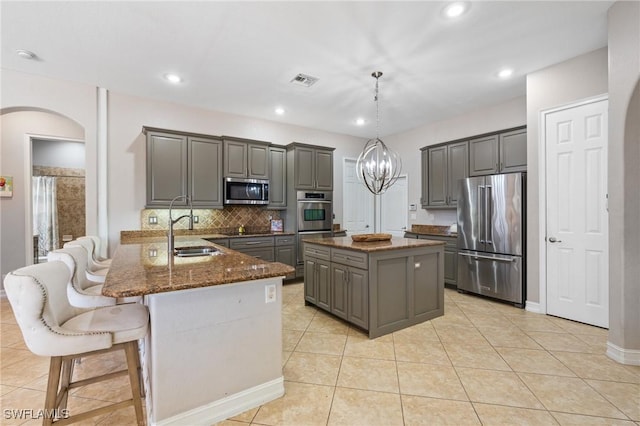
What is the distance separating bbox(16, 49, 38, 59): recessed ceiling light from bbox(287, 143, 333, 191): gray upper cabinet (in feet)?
10.9

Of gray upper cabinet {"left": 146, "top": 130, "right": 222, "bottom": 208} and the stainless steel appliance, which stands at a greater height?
gray upper cabinet {"left": 146, "top": 130, "right": 222, "bottom": 208}

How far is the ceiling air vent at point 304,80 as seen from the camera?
354cm

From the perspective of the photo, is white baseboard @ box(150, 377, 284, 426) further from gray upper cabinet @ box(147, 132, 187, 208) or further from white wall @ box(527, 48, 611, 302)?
white wall @ box(527, 48, 611, 302)

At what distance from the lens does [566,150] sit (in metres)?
3.20

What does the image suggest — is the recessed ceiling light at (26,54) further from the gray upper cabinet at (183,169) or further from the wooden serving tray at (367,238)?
the wooden serving tray at (367,238)

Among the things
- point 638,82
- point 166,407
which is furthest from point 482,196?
point 166,407

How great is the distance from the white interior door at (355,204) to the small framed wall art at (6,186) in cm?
562

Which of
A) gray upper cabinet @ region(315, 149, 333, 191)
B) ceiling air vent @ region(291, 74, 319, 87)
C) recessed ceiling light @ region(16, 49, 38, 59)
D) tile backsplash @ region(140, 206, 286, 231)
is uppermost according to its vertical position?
recessed ceiling light @ region(16, 49, 38, 59)

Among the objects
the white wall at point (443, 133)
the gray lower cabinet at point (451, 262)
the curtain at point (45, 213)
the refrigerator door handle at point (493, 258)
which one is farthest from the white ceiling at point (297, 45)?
the curtain at point (45, 213)

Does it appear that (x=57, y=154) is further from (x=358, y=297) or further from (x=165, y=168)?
(x=358, y=297)

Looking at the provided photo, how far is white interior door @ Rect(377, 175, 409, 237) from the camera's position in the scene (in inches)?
239

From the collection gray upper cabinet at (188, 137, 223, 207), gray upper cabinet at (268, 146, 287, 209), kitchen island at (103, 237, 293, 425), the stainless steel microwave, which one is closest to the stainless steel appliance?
gray upper cabinet at (268, 146, 287, 209)

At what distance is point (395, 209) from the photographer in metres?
6.27

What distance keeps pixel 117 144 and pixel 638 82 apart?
5.75 m
